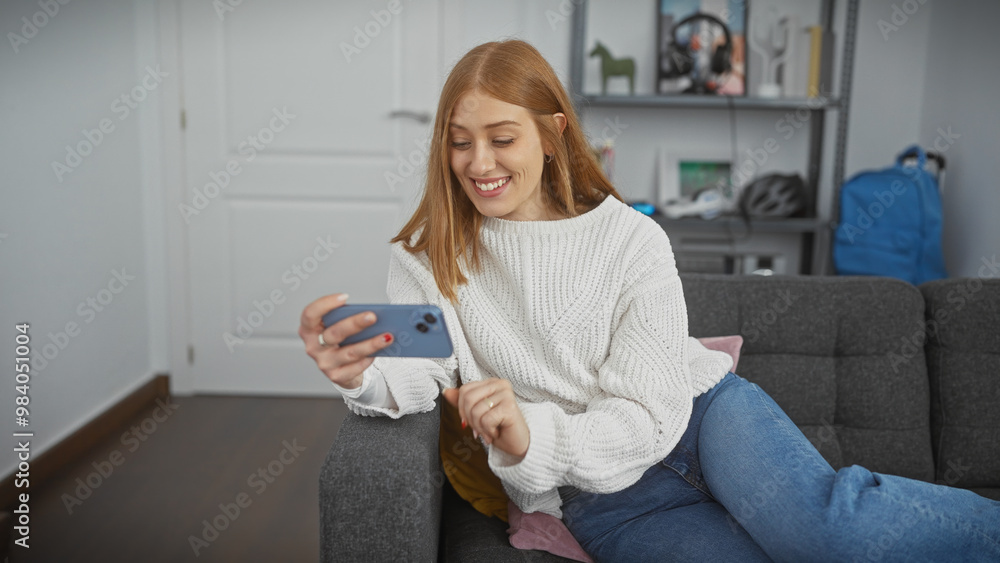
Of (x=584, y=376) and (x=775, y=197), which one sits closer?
(x=584, y=376)

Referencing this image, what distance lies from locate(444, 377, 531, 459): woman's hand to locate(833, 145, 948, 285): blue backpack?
2.09m

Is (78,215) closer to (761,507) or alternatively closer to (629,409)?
(629,409)

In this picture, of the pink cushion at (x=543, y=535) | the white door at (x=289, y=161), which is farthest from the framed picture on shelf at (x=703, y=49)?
the pink cushion at (x=543, y=535)

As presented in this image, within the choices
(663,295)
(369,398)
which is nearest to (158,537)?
(369,398)

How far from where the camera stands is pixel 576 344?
3.95 feet

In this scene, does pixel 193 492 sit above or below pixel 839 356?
below

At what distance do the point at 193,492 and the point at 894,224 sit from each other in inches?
93.0

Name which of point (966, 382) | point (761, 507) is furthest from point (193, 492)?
point (966, 382)

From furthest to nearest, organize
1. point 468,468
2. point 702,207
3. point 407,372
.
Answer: point 702,207, point 468,468, point 407,372

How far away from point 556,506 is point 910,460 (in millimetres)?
693

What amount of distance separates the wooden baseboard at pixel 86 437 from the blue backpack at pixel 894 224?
2567 mm

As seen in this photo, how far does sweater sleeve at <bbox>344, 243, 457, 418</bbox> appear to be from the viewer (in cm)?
107

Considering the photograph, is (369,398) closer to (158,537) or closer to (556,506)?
(556,506)

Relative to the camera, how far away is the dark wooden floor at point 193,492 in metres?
1.81
